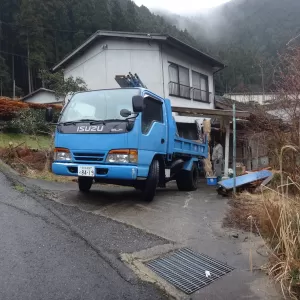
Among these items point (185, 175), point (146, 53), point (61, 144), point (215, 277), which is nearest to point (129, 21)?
point (146, 53)

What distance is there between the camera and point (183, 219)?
5.84 metres

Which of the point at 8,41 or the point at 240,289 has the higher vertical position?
the point at 8,41

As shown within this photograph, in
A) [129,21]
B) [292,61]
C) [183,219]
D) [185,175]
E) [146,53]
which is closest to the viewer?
[183,219]

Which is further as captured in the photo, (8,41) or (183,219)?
(8,41)

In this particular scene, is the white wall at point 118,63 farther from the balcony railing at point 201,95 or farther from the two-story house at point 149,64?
the balcony railing at point 201,95

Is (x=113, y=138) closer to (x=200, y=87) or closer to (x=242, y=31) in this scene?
(x=200, y=87)

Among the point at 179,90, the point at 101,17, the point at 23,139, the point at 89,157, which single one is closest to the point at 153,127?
the point at 89,157

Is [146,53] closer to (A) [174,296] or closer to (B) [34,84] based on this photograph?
(A) [174,296]

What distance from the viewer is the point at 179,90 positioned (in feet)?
57.5

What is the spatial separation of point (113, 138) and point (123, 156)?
34 cm

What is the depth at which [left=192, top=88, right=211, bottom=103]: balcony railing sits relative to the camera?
18877 millimetres

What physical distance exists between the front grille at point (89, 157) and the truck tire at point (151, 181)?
3.38 feet

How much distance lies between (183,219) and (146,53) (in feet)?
39.9

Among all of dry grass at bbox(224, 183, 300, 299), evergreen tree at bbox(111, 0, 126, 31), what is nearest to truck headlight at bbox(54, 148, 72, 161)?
dry grass at bbox(224, 183, 300, 299)
